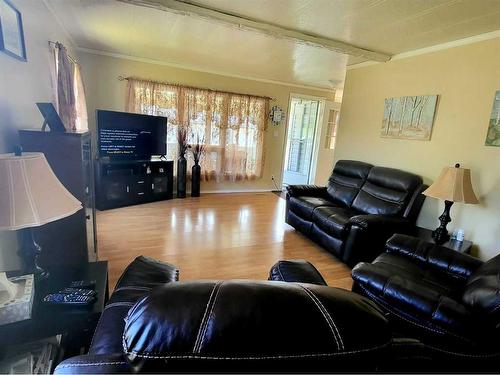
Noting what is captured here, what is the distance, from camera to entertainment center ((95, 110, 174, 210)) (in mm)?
4002

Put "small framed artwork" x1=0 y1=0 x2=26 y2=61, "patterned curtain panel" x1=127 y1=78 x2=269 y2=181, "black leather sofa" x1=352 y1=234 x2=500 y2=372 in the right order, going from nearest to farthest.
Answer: "black leather sofa" x1=352 y1=234 x2=500 y2=372 → "small framed artwork" x1=0 y1=0 x2=26 y2=61 → "patterned curtain panel" x1=127 y1=78 x2=269 y2=181

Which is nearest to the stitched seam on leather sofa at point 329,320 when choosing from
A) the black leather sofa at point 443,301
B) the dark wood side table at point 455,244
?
the black leather sofa at point 443,301

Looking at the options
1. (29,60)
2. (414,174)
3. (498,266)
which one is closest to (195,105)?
(29,60)

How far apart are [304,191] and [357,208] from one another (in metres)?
0.72

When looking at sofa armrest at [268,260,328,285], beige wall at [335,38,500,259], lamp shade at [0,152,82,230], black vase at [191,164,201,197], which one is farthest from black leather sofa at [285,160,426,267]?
lamp shade at [0,152,82,230]

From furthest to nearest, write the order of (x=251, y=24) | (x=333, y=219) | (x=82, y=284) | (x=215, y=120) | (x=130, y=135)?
(x=215, y=120) < (x=130, y=135) < (x=333, y=219) < (x=251, y=24) < (x=82, y=284)

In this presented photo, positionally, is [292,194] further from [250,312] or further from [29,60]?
[250,312]

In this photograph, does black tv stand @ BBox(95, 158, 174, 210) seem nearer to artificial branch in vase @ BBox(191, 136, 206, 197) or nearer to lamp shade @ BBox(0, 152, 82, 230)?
artificial branch in vase @ BBox(191, 136, 206, 197)

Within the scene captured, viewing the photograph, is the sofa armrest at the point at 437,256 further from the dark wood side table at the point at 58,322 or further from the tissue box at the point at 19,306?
the tissue box at the point at 19,306

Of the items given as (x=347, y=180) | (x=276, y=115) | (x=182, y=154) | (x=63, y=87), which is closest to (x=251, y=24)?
(x=63, y=87)

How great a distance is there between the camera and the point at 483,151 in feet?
8.11

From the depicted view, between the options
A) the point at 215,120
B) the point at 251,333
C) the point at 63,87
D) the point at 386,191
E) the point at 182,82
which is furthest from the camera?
the point at 215,120

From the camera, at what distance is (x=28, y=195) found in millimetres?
1003

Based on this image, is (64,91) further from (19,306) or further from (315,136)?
(315,136)
